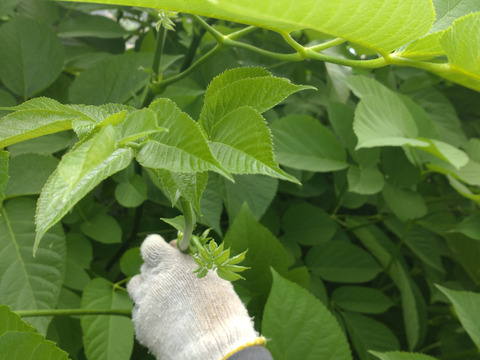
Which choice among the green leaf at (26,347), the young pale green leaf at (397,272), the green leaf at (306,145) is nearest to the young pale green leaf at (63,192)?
the green leaf at (26,347)

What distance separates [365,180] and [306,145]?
9 cm

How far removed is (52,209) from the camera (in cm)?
17

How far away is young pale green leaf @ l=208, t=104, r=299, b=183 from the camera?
0.64ft

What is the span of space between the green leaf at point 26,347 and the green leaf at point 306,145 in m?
0.40

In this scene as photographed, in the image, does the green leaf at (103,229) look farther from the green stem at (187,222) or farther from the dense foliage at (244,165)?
the green stem at (187,222)

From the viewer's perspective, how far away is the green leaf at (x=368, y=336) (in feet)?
2.09

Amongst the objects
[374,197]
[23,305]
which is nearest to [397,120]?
[374,197]

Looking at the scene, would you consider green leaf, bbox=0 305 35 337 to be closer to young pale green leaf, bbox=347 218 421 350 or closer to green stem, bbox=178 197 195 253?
green stem, bbox=178 197 195 253

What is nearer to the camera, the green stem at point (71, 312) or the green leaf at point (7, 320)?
the green leaf at point (7, 320)

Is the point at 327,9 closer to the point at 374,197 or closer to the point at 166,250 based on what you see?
the point at 166,250

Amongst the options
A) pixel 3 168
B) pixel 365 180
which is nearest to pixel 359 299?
pixel 365 180

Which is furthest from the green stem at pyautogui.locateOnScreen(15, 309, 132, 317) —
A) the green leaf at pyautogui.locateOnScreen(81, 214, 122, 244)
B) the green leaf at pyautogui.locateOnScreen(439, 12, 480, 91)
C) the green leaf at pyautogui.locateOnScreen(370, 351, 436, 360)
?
the green leaf at pyautogui.locateOnScreen(439, 12, 480, 91)

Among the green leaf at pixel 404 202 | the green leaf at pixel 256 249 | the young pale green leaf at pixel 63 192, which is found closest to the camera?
the young pale green leaf at pixel 63 192

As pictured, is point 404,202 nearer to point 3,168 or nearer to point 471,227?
point 471,227
